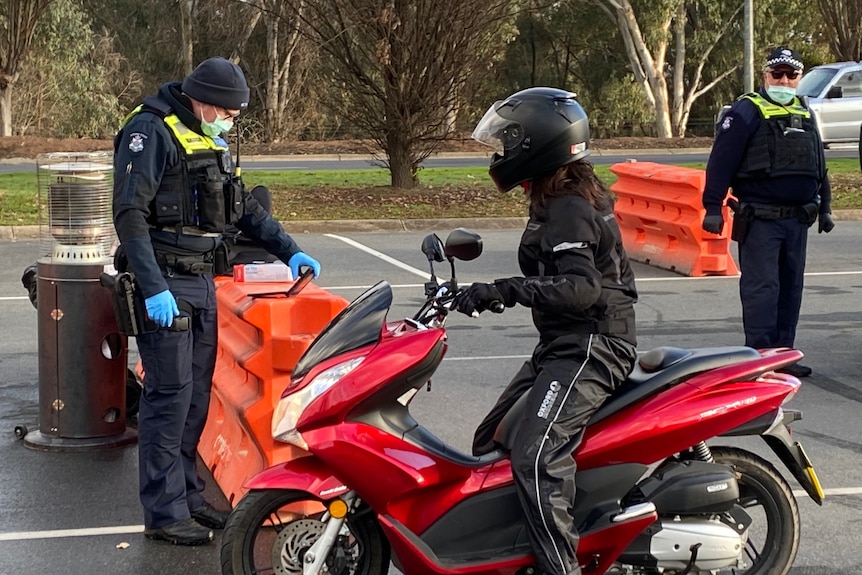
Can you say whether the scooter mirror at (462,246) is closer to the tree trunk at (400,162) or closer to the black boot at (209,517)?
the black boot at (209,517)

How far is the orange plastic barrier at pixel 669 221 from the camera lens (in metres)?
12.5

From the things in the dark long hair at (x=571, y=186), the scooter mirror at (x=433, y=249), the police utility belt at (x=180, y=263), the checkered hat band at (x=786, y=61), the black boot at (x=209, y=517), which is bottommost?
the black boot at (x=209, y=517)

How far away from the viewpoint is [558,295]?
391cm

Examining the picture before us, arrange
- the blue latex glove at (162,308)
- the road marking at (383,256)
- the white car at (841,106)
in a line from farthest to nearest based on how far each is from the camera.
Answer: the white car at (841,106)
the road marking at (383,256)
the blue latex glove at (162,308)

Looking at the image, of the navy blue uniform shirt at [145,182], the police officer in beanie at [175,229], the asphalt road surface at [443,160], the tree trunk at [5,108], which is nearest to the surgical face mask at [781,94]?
the police officer in beanie at [175,229]

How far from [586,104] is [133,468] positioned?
4275cm

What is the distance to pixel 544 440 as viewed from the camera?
394cm

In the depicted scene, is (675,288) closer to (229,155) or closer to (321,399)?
(229,155)

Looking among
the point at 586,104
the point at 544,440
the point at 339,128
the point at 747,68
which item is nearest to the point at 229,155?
the point at 544,440

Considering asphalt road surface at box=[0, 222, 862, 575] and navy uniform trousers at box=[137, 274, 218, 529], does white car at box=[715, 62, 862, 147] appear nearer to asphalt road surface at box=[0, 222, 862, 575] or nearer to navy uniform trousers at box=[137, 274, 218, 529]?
asphalt road surface at box=[0, 222, 862, 575]

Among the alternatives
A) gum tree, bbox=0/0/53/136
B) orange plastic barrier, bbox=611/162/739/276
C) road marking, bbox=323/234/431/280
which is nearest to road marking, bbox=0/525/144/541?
road marking, bbox=323/234/431/280

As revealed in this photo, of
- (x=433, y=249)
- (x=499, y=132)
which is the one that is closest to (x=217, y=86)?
(x=499, y=132)

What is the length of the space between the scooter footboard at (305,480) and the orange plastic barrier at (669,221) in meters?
8.85

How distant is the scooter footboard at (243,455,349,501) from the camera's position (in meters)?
3.95
